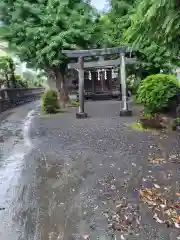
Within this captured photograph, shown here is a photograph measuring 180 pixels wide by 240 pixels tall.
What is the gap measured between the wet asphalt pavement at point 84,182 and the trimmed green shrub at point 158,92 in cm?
130

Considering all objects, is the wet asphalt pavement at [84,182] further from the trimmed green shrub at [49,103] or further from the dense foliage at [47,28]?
the dense foliage at [47,28]

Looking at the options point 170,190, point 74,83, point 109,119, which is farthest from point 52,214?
point 74,83

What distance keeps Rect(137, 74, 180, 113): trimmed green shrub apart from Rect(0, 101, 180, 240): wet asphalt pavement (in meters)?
1.30

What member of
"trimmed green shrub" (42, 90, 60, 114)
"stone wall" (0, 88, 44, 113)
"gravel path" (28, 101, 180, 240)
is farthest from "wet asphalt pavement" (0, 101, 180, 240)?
"stone wall" (0, 88, 44, 113)

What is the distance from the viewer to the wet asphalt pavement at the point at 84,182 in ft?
13.0

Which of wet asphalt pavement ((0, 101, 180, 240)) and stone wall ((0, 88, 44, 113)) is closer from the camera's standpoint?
wet asphalt pavement ((0, 101, 180, 240))

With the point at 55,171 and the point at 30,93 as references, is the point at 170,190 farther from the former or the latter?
the point at 30,93

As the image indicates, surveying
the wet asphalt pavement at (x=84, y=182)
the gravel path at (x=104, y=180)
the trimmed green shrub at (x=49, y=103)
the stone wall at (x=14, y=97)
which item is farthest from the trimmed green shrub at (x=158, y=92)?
the stone wall at (x=14, y=97)

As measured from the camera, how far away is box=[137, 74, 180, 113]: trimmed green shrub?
10484mm

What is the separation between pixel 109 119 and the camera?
12703mm

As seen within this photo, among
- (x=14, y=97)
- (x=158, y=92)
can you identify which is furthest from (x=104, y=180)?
(x=14, y=97)

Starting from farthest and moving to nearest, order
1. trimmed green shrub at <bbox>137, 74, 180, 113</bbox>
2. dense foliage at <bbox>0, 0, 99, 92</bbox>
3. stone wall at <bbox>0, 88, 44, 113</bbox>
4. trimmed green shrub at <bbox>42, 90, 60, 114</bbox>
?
stone wall at <bbox>0, 88, 44, 113</bbox> → dense foliage at <bbox>0, 0, 99, 92</bbox> → trimmed green shrub at <bbox>42, 90, 60, 114</bbox> → trimmed green shrub at <bbox>137, 74, 180, 113</bbox>

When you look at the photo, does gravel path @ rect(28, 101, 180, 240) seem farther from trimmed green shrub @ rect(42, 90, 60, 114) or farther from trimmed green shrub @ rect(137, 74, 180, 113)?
trimmed green shrub @ rect(42, 90, 60, 114)

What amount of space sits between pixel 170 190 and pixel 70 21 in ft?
41.1
